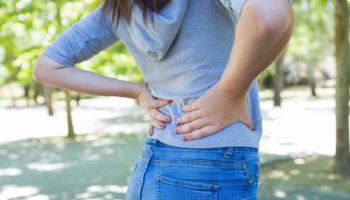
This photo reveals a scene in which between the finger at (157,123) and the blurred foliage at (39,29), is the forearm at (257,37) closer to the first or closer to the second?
the finger at (157,123)

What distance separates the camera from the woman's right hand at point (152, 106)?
165cm

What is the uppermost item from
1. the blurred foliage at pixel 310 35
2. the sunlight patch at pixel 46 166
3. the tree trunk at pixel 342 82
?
the blurred foliage at pixel 310 35

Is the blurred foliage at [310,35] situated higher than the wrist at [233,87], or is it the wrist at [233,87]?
the blurred foliage at [310,35]

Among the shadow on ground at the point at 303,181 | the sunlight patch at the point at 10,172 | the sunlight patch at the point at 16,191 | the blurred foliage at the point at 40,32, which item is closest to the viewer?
the shadow on ground at the point at 303,181

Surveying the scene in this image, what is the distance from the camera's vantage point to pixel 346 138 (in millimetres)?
8492

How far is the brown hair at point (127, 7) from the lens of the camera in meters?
1.58

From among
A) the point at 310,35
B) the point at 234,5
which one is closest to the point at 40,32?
the point at 234,5

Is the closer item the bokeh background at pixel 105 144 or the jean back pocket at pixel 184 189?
the jean back pocket at pixel 184 189

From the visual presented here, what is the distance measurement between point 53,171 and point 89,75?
8.66 metres

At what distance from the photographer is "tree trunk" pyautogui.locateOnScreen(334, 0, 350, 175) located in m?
8.20

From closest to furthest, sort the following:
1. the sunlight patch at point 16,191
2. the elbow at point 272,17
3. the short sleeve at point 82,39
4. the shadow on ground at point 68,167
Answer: the elbow at point 272,17
the short sleeve at point 82,39
the sunlight patch at point 16,191
the shadow on ground at point 68,167

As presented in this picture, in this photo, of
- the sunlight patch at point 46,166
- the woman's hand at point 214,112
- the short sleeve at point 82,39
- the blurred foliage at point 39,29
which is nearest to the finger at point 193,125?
the woman's hand at point 214,112

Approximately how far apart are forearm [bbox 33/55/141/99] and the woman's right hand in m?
0.03

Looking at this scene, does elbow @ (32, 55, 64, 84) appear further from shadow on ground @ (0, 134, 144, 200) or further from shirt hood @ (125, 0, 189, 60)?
shadow on ground @ (0, 134, 144, 200)
